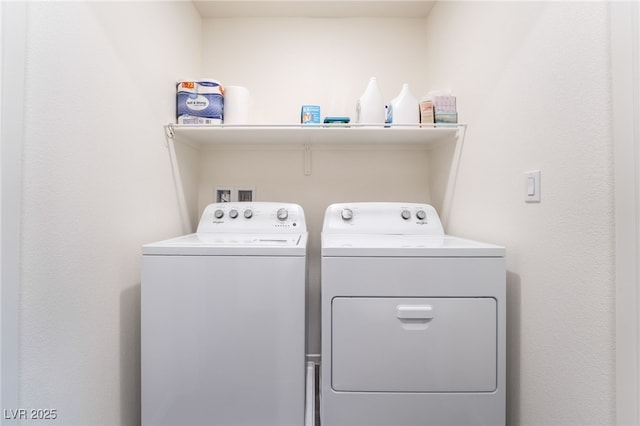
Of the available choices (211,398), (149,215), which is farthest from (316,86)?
(211,398)

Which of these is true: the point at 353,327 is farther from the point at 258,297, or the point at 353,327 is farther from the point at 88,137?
the point at 88,137

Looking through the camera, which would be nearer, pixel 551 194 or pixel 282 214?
pixel 551 194

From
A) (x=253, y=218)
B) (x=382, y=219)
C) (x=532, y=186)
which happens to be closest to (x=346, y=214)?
(x=382, y=219)

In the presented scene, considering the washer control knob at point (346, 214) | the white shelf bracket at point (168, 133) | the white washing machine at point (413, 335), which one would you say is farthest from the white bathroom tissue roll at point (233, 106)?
the white washing machine at point (413, 335)

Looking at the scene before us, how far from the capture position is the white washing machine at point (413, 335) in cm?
104

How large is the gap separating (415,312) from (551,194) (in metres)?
0.60

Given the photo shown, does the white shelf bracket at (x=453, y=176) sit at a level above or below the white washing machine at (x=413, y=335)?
above

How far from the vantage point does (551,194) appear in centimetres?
A: 97

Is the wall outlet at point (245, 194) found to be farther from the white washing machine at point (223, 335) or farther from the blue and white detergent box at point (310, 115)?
the white washing machine at point (223, 335)

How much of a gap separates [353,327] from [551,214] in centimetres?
77

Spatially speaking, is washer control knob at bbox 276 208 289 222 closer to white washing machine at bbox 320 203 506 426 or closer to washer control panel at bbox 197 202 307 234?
washer control panel at bbox 197 202 307 234

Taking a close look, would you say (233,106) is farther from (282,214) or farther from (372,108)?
(372,108)

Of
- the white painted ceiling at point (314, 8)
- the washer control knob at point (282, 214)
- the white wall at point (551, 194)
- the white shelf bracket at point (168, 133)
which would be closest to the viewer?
the white wall at point (551, 194)

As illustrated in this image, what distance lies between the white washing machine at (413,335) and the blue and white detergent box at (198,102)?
108cm
